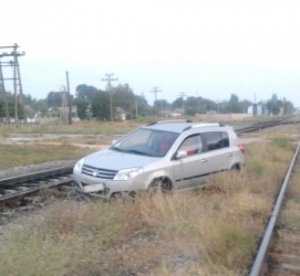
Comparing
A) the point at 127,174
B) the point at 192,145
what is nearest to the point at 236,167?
the point at 192,145

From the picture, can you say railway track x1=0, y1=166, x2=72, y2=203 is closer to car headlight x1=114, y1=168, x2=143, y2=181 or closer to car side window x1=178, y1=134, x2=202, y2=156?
car headlight x1=114, y1=168, x2=143, y2=181

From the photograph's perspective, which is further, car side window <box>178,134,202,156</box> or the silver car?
A: car side window <box>178,134,202,156</box>

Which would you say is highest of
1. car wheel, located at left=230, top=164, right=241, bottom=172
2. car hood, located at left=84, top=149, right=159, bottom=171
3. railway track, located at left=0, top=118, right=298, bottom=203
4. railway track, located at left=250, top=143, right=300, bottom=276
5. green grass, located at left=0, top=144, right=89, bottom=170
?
car hood, located at left=84, top=149, right=159, bottom=171

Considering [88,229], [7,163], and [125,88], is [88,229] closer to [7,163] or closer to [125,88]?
[7,163]

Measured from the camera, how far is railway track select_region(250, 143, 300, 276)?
22.6 feet

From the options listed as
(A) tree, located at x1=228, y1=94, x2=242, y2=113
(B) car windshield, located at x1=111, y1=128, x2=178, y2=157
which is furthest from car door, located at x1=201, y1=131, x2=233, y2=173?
(A) tree, located at x1=228, y1=94, x2=242, y2=113

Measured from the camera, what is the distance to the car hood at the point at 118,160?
11000 mm

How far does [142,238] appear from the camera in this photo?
27.9 feet

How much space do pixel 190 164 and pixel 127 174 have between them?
1863mm

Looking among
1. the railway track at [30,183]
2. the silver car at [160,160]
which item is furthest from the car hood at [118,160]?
the railway track at [30,183]

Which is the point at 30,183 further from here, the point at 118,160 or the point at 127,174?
the point at 127,174

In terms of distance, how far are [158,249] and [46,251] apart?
1.78 meters

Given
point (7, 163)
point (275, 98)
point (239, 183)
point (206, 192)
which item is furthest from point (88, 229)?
point (275, 98)

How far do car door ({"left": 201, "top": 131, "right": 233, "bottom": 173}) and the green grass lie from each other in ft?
31.9
